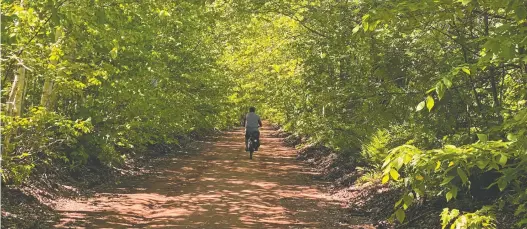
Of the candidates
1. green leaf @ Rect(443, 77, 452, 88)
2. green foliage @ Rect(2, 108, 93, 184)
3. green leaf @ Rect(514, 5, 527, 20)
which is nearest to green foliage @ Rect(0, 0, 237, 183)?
green foliage @ Rect(2, 108, 93, 184)

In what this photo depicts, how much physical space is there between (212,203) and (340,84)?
5.19 metres

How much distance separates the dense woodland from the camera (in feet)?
14.0

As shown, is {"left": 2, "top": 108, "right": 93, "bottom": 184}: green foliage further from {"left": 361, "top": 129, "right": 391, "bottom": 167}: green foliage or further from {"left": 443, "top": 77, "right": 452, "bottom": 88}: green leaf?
{"left": 361, "top": 129, "right": 391, "bottom": 167}: green foliage

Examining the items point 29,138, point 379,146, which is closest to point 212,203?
point 29,138

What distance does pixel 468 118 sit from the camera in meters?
7.66

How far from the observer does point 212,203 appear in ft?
35.3

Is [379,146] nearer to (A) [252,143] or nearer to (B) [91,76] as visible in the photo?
(B) [91,76]

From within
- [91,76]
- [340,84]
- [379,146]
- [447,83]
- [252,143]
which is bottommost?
[252,143]

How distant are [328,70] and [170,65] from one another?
6283 millimetres

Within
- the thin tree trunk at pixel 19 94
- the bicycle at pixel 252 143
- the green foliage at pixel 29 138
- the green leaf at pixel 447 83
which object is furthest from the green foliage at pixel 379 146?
the bicycle at pixel 252 143

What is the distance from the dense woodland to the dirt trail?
4.30 feet

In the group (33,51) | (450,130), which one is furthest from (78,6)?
(450,130)

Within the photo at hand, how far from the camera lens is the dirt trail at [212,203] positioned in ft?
29.8

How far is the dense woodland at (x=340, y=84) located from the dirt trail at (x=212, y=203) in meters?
1.31
